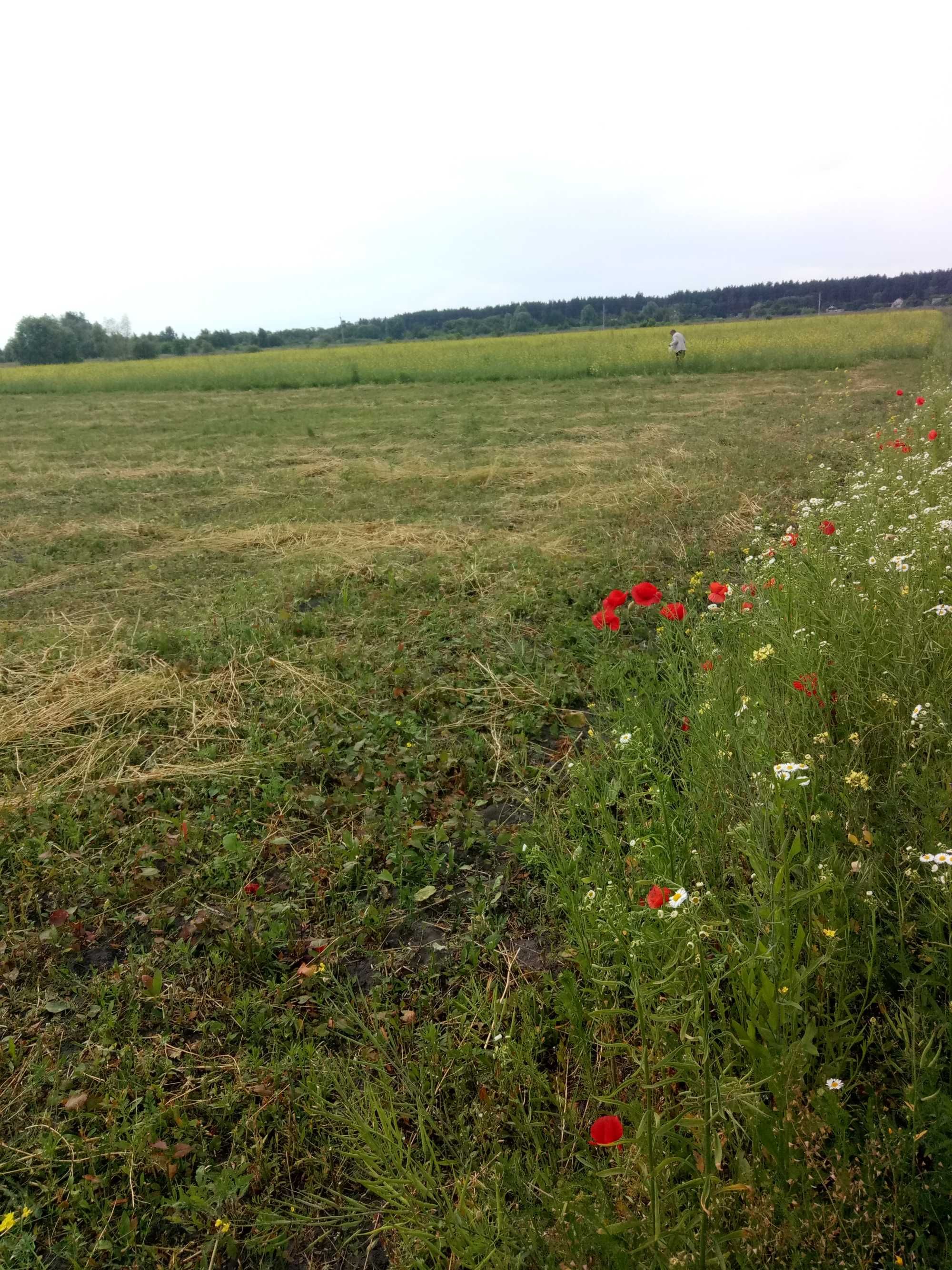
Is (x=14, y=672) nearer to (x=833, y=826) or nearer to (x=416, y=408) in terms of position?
(x=833, y=826)

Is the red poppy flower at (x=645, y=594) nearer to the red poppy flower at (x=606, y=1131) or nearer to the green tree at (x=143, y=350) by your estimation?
the red poppy flower at (x=606, y=1131)

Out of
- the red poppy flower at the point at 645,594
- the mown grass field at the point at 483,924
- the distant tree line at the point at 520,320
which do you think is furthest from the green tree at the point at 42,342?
the red poppy flower at the point at 645,594

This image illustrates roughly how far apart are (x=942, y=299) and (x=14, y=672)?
61.0 m

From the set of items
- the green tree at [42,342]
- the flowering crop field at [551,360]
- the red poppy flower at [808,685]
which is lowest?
the red poppy flower at [808,685]

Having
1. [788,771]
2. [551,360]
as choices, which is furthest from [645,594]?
[551,360]

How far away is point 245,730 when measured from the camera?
356cm

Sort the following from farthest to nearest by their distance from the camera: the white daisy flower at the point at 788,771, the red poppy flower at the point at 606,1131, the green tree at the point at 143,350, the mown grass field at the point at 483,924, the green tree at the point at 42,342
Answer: the green tree at the point at 42,342, the green tree at the point at 143,350, the white daisy flower at the point at 788,771, the mown grass field at the point at 483,924, the red poppy flower at the point at 606,1131

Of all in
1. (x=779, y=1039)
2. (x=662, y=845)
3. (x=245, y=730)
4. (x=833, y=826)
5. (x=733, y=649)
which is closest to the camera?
(x=779, y=1039)

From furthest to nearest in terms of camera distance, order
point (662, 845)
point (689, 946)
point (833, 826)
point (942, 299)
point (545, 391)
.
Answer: point (942, 299) → point (545, 391) → point (662, 845) → point (833, 826) → point (689, 946)

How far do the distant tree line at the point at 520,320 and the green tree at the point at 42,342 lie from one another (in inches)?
2.3

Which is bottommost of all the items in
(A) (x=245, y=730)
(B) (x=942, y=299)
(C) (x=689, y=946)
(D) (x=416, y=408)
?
(A) (x=245, y=730)

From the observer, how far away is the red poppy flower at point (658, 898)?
1449 millimetres

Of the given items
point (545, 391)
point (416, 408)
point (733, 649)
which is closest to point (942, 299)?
point (545, 391)

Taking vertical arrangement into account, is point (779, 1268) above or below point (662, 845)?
below
